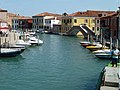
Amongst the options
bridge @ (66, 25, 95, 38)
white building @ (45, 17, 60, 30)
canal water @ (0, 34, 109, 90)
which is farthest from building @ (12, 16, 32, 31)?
canal water @ (0, 34, 109, 90)

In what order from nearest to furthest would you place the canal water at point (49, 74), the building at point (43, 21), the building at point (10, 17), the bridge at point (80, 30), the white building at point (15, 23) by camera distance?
1. the canal water at point (49, 74)
2. the bridge at point (80, 30)
3. the building at point (10, 17)
4. the building at point (43, 21)
5. the white building at point (15, 23)

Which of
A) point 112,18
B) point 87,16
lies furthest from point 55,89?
point 87,16

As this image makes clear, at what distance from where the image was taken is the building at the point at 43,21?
170 feet

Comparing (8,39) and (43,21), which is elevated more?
(43,21)

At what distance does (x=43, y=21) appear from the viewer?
2105 inches

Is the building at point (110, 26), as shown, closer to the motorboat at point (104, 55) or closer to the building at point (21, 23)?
the motorboat at point (104, 55)

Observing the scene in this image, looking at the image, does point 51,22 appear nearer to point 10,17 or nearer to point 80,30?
point 10,17

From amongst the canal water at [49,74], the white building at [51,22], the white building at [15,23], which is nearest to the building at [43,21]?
the white building at [51,22]

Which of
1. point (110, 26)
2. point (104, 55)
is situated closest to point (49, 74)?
point (104, 55)

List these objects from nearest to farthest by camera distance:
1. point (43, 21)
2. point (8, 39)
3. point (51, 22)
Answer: point (8, 39) → point (51, 22) → point (43, 21)

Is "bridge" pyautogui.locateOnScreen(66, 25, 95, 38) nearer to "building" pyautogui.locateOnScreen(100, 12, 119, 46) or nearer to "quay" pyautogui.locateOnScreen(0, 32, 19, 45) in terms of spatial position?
"building" pyautogui.locateOnScreen(100, 12, 119, 46)

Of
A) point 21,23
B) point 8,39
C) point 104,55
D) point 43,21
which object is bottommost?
point 104,55

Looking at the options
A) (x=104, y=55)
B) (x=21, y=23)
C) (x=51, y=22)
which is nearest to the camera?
(x=104, y=55)

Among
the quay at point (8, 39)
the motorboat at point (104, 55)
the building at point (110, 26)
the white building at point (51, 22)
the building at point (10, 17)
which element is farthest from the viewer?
the white building at point (51, 22)
